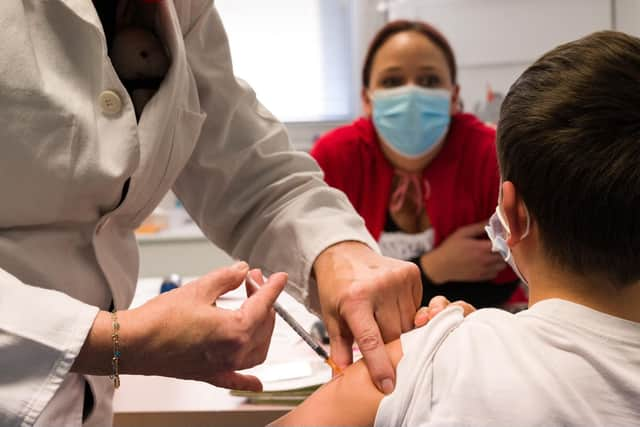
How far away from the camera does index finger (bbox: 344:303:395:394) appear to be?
860mm

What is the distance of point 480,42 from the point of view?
9.73 ft

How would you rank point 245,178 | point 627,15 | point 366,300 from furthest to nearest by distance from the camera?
point 627,15 < point 245,178 < point 366,300

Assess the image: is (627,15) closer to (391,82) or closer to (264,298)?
(391,82)

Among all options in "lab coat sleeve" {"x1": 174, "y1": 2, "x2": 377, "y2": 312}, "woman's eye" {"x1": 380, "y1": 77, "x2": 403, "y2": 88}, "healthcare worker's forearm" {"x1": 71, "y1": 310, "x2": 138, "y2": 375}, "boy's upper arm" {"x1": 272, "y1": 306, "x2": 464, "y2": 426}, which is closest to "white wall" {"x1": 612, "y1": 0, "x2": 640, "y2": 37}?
"woman's eye" {"x1": 380, "y1": 77, "x2": 403, "y2": 88}

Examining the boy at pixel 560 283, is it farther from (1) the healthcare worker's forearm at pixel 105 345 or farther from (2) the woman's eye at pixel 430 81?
(2) the woman's eye at pixel 430 81

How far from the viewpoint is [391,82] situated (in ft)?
7.03

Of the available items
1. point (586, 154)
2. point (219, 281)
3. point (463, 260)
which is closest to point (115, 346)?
point (219, 281)

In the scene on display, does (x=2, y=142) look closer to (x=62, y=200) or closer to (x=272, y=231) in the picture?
(x=62, y=200)

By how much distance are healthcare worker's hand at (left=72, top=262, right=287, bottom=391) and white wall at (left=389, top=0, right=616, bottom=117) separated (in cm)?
242

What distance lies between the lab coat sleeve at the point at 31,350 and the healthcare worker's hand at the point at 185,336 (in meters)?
0.02

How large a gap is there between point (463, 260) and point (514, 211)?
1.15 meters

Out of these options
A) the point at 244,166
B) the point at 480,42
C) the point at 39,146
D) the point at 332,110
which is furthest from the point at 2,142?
the point at 332,110

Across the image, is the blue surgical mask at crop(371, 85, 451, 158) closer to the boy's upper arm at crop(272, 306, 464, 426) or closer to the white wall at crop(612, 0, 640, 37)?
the white wall at crop(612, 0, 640, 37)

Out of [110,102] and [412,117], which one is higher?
[110,102]
